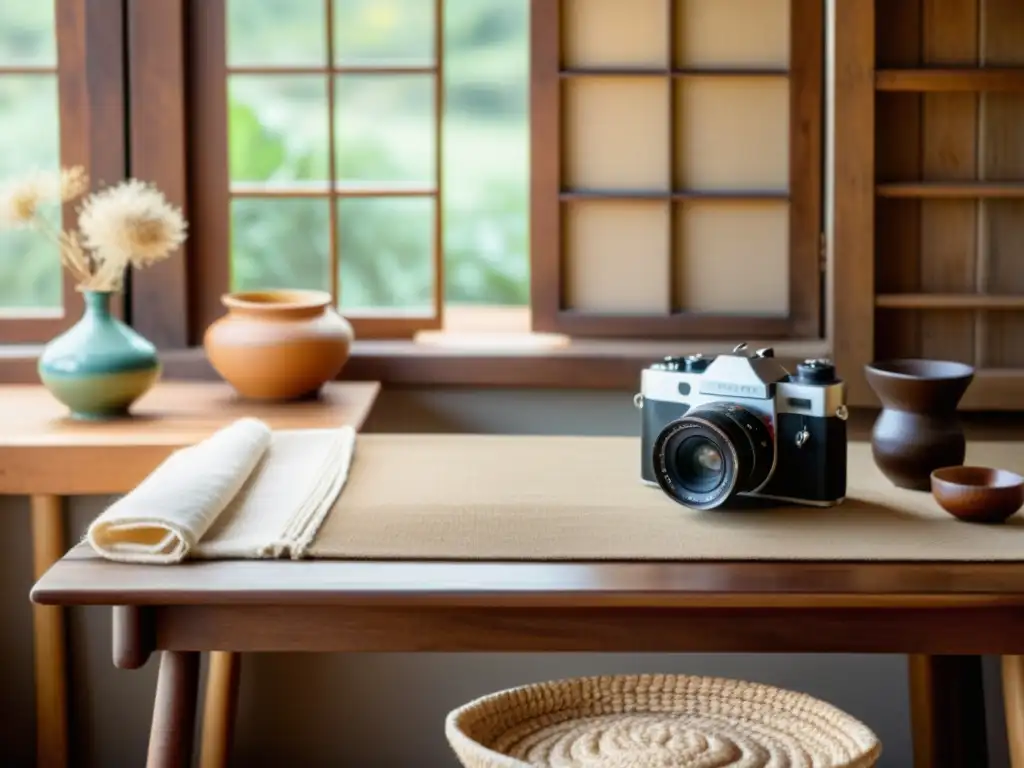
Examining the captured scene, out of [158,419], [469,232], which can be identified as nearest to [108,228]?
[158,419]

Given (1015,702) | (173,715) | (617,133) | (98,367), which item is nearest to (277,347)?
(98,367)

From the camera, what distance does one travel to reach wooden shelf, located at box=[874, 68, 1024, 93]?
274 centimetres

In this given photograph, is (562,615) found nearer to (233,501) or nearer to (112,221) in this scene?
(233,501)

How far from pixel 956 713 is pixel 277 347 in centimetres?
126

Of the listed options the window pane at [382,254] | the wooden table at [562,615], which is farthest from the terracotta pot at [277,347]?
the window pane at [382,254]

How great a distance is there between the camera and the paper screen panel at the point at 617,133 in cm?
292

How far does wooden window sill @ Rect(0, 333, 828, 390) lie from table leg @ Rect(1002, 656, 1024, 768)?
107cm

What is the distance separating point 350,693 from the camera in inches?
108

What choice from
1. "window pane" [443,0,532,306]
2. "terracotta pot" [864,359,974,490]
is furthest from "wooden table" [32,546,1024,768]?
"window pane" [443,0,532,306]

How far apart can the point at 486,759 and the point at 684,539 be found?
1.29ft

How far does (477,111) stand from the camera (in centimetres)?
710

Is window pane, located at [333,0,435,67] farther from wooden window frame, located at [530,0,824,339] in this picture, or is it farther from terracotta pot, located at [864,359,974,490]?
terracotta pot, located at [864,359,974,490]

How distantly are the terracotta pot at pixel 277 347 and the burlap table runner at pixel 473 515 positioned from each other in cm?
37

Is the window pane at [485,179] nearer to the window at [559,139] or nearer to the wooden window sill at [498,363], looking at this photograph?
the window at [559,139]
